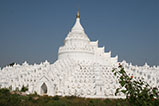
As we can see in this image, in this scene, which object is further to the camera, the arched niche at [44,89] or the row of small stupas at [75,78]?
the arched niche at [44,89]

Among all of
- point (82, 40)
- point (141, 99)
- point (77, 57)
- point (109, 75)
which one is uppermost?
point (82, 40)

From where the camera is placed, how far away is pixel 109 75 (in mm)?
36500

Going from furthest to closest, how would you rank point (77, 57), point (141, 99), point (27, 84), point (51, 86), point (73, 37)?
point (73, 37)
point (77, 57)
point (27, 84)
point (51, 86)
point (141, 99)

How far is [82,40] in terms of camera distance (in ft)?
153

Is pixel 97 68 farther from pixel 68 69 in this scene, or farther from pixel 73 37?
pixel 73 37

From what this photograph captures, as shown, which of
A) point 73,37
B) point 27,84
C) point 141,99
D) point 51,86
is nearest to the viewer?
point 141,99

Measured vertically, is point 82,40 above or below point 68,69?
above

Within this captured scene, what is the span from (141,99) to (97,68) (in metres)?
29.5

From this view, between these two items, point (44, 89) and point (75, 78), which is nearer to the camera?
point (75, 78)

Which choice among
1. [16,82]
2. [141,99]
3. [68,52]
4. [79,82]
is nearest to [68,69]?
[79,82]

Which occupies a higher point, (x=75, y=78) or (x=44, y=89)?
(x=75, y=78)

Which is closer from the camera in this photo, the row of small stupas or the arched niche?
the row of small stupas

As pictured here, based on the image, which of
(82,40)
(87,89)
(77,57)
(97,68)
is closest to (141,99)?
(87,89)

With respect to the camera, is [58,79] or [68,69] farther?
[68,69]
